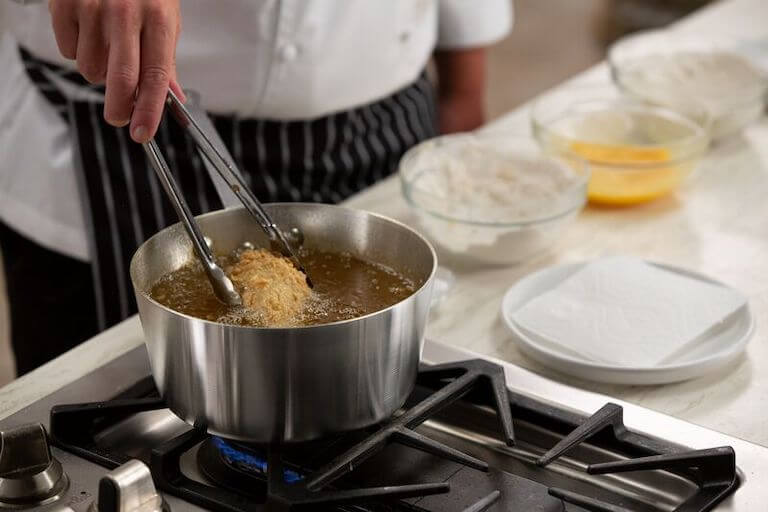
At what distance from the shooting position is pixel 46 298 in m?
1.66

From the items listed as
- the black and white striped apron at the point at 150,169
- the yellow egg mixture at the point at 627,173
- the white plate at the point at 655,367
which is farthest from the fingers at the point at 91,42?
the yellow egg mixture at the point at 627,173

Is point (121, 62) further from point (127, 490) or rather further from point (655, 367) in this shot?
point (655, 367)

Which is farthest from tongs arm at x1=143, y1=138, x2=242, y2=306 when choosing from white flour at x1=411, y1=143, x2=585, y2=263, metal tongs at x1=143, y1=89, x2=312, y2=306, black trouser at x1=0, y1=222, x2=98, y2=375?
black trouser at x1=0, y1=222, x2=98, y2=375

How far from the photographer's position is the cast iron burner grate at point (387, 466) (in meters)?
0.79

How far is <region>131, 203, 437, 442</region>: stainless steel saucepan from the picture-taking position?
2.53 ft

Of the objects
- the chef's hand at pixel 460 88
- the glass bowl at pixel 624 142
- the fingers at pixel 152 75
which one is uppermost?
the fingers at pixel 152 75

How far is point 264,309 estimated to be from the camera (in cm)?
87

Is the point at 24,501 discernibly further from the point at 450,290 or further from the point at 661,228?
the point at 661,228

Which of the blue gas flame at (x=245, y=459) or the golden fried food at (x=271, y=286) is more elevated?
the golden fried food at (x=271, y=286)

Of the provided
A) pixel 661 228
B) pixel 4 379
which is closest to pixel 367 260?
pixel 661 228

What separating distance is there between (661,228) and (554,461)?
600mm

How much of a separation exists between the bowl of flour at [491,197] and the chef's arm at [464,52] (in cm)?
60

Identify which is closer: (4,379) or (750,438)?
(750,438)

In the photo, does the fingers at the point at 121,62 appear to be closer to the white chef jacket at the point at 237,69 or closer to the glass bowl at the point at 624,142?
the white chef jacket at the point at 237,69
